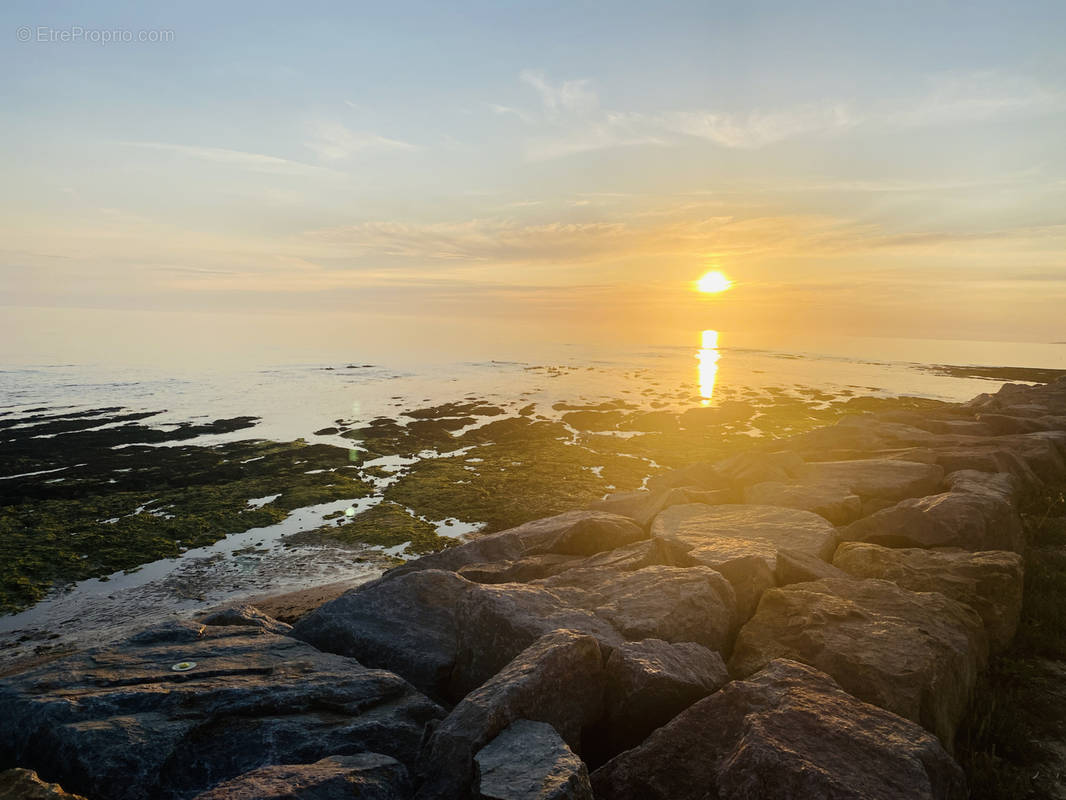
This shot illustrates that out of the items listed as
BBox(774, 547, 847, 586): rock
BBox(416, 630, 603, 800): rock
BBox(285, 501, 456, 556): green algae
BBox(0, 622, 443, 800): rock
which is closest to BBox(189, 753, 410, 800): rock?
BBox(416, 630, 603, 800): rock

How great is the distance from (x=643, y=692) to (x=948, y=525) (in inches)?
307

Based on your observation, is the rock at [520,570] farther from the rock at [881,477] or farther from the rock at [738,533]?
the rock at [881,477]

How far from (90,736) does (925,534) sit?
12957 mm

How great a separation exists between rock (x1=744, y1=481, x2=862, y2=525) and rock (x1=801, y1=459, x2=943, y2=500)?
48cm

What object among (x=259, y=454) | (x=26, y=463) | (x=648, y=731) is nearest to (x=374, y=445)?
(x=259, y=454)

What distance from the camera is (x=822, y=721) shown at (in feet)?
18.5

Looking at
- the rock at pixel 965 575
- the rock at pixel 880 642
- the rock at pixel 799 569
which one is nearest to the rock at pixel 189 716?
the rock at pixel 880 642

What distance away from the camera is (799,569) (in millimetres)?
9805

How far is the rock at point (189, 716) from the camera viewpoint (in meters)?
6.13

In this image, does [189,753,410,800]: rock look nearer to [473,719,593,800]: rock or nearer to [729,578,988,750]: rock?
[473,719,593,800]: rock

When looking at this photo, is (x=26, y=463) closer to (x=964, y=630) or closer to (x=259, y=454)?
(x=259, y=454)

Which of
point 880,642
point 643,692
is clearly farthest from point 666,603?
point 880,642

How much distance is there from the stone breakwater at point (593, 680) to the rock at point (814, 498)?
103 centimetres

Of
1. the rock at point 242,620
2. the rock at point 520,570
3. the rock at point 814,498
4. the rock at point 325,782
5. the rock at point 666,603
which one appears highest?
the rock at point 814,498
